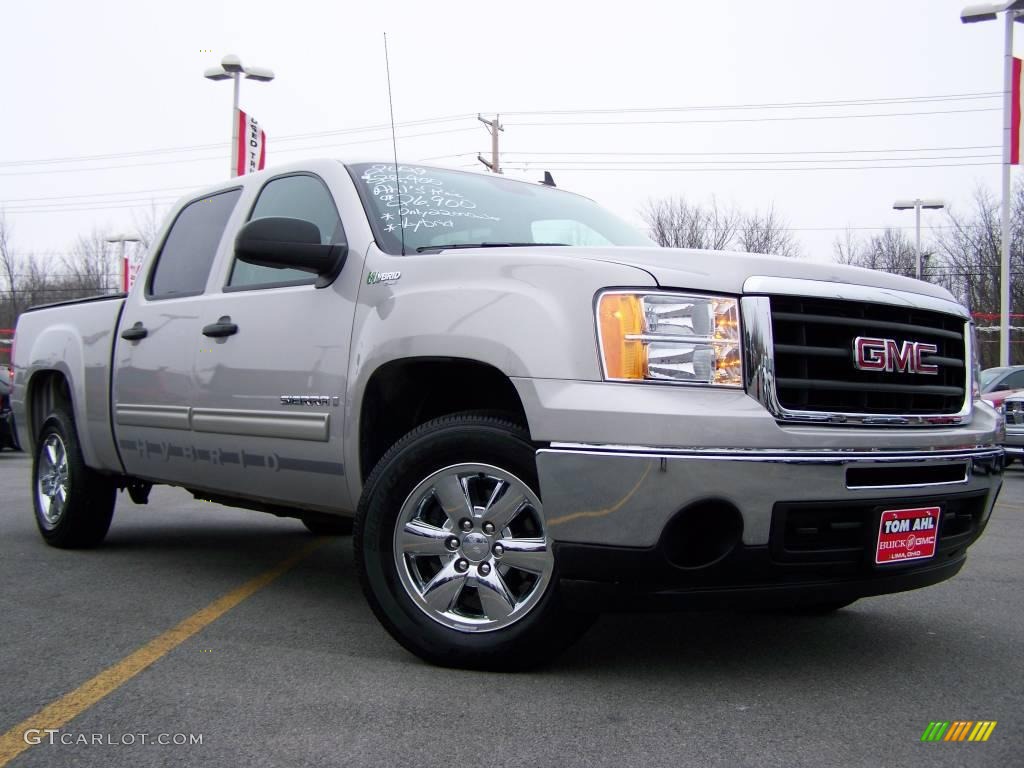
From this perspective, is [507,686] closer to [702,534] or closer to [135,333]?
[702,534]

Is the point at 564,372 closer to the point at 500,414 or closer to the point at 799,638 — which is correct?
the point at 500,414

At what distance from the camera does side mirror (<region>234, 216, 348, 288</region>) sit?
3.94 metres

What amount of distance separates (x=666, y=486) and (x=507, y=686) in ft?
2.71

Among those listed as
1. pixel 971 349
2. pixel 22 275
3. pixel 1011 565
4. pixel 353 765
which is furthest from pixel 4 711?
pixel 22 275

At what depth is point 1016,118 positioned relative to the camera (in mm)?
19266

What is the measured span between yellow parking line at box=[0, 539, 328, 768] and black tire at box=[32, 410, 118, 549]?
1486 mm

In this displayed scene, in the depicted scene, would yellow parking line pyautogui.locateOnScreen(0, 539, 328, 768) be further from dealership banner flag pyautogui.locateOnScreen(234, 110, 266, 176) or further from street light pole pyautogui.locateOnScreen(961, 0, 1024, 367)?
street light pole pyautogui.locateOnScreen(961, 0, 1024, 367)

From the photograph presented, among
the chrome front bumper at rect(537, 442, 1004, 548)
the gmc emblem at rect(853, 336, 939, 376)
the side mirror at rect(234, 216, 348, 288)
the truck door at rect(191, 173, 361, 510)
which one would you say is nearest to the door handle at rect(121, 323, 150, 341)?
the truck door at rect(191, 173, 361, 510)

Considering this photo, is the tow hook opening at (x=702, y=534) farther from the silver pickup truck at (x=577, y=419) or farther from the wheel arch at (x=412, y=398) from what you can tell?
the wheel arch at (x=412, y=398)

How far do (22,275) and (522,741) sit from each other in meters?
44.6

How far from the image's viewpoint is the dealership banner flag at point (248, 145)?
63.1 ft

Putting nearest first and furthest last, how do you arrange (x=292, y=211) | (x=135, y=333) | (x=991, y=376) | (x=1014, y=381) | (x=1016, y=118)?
(x=292, y=211) < (x=135, y=333) < (x=1014, y=381) < (x=991, y=376) < (x=1016, y=118)

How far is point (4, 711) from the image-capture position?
303 cm

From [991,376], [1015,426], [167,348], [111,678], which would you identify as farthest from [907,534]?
[991,376]
